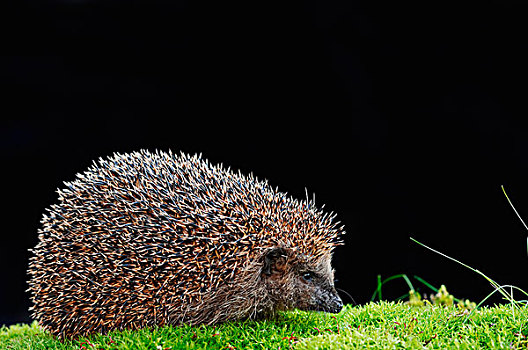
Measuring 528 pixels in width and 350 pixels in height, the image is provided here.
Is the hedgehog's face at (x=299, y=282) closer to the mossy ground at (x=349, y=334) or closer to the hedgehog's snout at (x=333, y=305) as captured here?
the hedgehog's snout at (x=333, y=305)

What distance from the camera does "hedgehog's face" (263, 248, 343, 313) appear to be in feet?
17.1

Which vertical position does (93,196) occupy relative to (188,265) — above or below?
above

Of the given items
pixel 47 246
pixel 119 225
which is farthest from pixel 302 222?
pixel 47 246

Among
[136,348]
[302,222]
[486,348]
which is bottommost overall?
[486,348]

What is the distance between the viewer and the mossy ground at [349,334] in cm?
460

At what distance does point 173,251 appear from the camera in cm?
484

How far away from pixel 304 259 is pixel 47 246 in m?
2.27

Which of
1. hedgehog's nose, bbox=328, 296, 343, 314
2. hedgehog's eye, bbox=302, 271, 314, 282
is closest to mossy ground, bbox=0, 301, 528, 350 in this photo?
hedgehog's nose, bbox=328, 296, 343, 314

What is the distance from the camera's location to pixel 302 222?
527 centimetres

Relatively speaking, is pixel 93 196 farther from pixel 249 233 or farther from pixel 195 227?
pixel 249 233

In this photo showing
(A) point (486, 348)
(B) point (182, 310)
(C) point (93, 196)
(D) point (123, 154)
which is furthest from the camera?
(D) point (123, 154)

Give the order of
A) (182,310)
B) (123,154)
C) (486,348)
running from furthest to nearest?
(123,154), (182,310), (486,348)

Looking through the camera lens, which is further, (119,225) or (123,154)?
(123,154)

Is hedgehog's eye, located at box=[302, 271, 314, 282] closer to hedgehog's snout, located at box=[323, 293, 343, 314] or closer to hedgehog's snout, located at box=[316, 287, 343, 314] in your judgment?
hedgehog's snout, located at box=[316, 287, 343, 314]
